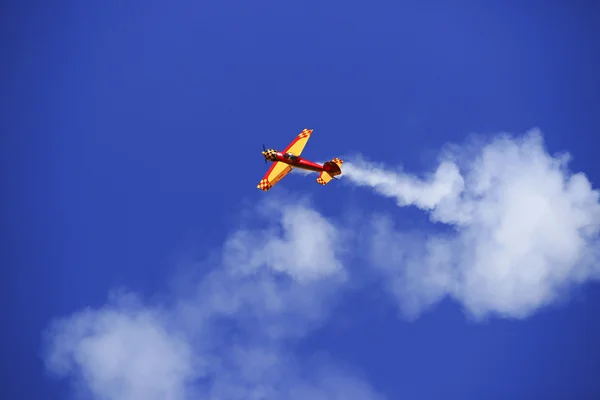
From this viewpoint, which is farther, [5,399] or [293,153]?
[5,399]

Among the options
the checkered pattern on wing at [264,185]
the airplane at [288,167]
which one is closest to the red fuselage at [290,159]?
the airplane at [288,167]

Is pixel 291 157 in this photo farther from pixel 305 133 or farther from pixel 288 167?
pixel 305 133

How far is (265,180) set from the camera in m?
68.5

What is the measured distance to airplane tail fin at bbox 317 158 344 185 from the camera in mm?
67312

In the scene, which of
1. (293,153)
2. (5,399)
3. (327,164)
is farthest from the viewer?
(5,399)

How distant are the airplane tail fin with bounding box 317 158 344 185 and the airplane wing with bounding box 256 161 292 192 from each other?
498 centimetres

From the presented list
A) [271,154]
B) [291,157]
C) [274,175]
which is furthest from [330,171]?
[271,154]

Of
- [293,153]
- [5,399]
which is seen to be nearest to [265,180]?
[293,153]

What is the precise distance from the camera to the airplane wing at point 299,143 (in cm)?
7444

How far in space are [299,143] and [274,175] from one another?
28.3ft

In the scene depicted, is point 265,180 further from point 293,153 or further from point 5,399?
point 5,399

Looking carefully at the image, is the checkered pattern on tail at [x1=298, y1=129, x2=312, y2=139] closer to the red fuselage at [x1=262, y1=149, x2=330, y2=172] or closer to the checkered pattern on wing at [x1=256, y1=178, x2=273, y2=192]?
the red fuselage at [x1=262, y1=149, x2=330, y2=172]

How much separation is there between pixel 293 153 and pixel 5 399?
373 ft

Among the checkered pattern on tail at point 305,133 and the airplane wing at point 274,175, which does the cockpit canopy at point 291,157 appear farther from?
the checkered pattern on tail at point 305,133
